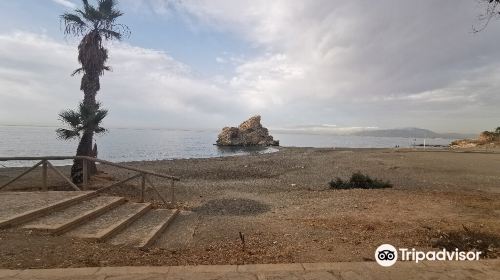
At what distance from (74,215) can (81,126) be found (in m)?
10.7

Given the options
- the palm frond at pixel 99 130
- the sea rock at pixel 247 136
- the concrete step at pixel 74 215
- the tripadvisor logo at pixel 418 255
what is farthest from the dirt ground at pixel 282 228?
the sea rock at pixel 247 136

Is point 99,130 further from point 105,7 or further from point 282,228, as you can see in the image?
point 282,228

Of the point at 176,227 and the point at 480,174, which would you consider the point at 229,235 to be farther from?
the point at 480,174

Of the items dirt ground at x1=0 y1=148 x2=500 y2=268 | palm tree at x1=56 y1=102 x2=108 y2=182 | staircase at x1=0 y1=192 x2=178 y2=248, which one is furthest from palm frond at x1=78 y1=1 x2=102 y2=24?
staircase at x1=0 y1=192 x2=178 y2=248

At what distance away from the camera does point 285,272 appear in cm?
512

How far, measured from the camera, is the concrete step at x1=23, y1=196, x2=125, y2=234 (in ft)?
22.8

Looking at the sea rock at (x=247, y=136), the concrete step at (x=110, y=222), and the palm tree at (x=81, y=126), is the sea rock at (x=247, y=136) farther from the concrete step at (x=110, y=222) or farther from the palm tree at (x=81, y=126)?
the concrete step at (x=110, y=222)

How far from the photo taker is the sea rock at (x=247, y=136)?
301 ft

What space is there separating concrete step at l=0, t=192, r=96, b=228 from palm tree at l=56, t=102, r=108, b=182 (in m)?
8.17

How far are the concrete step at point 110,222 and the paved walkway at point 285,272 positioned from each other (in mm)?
2066

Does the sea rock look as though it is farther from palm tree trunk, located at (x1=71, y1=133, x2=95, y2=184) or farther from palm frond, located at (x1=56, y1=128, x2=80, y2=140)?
palm frond, located at (x1=56, y1=128, x2=80, y2=140)

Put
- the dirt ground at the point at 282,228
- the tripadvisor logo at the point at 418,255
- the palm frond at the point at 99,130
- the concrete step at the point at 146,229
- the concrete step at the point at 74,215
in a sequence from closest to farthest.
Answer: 1. the tripadvisor logo at the point at 418,255
2. the dirt ground at the point at 282,228
3. the concrete step at the point at 74,215
4. the concrete step at the point at 146,229
5. the palm frond at the point at 99,130

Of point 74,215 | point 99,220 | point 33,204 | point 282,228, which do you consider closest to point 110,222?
point 99,220

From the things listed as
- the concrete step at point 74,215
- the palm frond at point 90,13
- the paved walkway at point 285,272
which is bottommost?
the paved walkway at point 285,272
